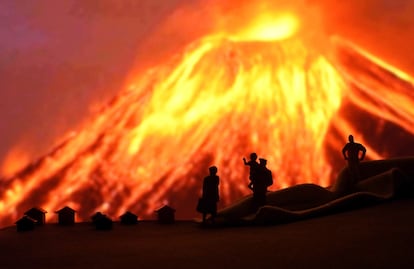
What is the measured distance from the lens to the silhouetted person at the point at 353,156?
37.8 ft

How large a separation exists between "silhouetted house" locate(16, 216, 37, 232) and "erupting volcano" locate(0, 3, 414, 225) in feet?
25.0

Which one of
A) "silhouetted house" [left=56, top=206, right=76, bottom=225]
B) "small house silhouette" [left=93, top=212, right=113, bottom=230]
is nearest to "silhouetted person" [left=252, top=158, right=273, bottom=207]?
"small house silhouette" [left=93, top=212, right=113, bottom=230]

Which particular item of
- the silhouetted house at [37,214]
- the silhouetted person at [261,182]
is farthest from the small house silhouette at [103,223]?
the silhouetted person at [261,182]

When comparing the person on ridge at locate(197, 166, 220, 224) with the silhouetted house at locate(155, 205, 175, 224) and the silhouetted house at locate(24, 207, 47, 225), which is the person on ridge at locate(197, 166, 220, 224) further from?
the silhouetted house at locate(24, 207, 47, 225)

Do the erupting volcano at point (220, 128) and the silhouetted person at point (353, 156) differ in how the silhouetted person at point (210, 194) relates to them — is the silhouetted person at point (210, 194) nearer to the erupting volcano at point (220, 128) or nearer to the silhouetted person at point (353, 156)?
the silhouetted person at point (353, 156)

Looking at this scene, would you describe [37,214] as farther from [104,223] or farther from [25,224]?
[104,223]

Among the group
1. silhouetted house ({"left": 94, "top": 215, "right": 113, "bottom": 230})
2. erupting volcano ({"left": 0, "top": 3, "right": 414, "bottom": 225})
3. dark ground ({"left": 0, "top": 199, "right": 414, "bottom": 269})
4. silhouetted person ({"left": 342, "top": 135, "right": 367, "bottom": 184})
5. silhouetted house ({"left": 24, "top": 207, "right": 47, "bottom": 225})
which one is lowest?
dark ground ({"left": 0, "top": 199, "right": 414, "bottom": 269})

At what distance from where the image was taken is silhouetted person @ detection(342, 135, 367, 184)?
1152 centimetres

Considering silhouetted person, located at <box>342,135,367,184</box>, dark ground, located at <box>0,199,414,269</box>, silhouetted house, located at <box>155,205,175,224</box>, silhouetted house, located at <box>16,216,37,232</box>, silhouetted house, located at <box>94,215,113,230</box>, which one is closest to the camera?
dark ground, located at <box>0,199,414,269</box>

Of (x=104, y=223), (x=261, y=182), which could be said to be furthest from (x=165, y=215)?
(x=261, y=182)

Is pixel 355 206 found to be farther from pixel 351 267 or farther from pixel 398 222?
pixel 351 267

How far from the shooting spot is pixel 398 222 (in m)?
7.88

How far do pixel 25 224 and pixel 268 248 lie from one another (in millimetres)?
8177

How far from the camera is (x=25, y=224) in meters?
13.0
